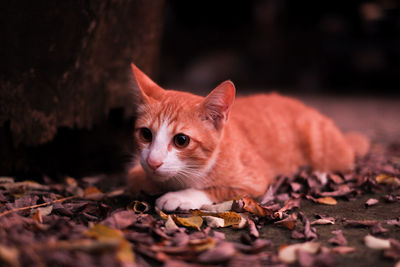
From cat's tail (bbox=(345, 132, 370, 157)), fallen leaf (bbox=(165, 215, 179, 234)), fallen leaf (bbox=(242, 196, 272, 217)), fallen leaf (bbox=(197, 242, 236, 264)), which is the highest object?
cat's tail (bbox=(345, 132, 370, 157))

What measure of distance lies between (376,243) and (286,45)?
1035 centimetres

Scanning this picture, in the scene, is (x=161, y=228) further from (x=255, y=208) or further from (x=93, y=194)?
(x=93, y=194)

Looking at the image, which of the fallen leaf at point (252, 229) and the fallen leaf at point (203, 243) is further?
the fallen leaf at point (252, 229)

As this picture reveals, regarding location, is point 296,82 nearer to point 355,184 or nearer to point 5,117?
point 355,184

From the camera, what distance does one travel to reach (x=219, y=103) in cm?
258

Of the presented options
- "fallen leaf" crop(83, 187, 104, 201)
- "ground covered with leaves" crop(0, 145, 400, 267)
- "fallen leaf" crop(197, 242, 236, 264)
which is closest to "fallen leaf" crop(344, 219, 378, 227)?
"ground covered with leaves" crop(0, 145, 400, 267)

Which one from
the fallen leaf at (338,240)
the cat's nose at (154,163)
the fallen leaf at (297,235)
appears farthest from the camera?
the cat's nose at (154,163)

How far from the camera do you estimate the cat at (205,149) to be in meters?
2.50

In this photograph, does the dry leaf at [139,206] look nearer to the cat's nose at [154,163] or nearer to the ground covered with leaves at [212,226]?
the ground covered with leaves at [212,226]

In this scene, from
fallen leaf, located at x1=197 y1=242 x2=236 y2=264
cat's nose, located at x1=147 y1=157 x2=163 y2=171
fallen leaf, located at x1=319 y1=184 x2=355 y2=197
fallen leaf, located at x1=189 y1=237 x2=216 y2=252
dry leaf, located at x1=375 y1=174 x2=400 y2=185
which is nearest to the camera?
fallen leaf, located at x1=197 y1=242 x2=236 y2=264

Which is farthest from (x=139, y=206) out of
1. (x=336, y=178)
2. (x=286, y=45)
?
(x=286, y=45)

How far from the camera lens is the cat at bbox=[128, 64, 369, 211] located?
2.50 m

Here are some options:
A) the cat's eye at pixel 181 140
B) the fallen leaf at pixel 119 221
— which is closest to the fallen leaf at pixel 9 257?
the fallen leaf at pixel 119 221

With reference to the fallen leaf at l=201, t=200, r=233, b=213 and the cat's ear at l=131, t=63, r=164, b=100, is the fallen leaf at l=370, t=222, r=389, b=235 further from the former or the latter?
the cat's ear at l=131, t=63, r=164, b=100
